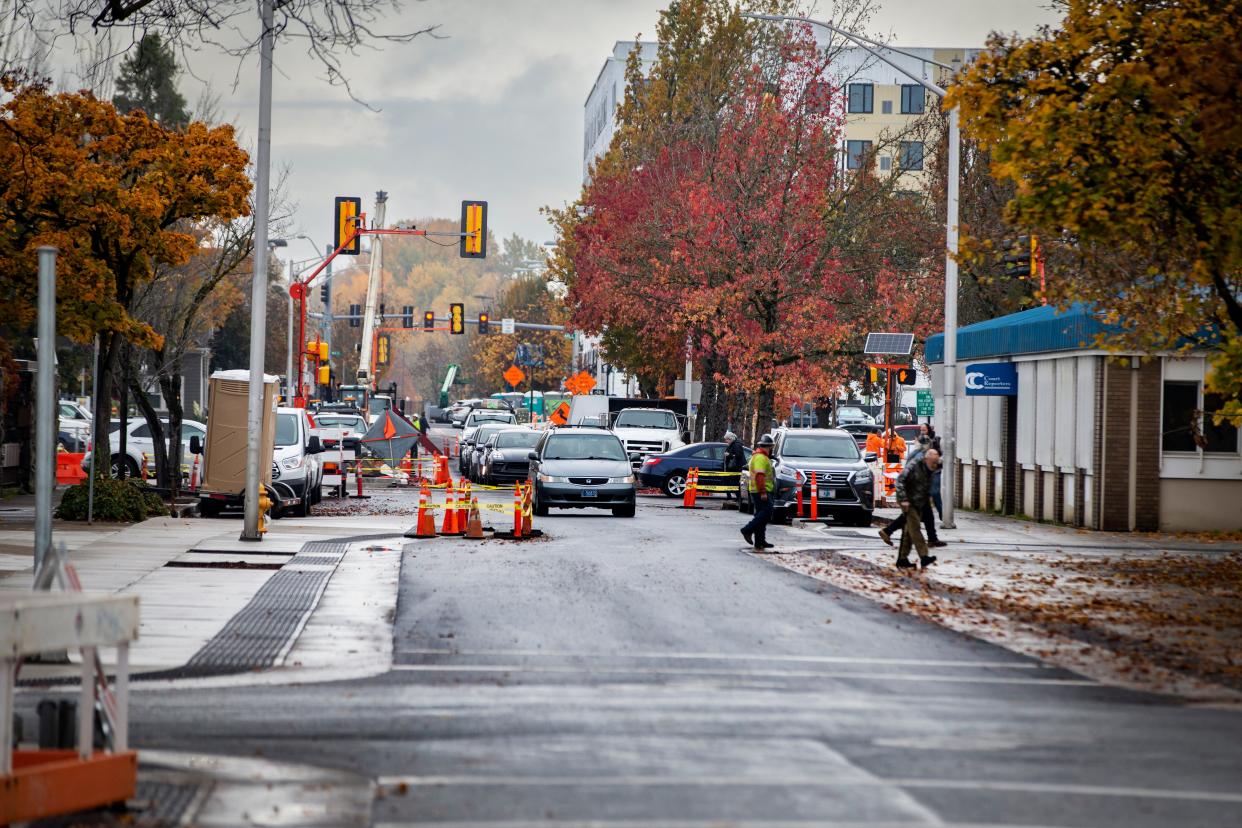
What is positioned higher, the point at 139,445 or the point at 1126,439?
the point at 1126,439

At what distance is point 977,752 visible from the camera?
9.48 metres

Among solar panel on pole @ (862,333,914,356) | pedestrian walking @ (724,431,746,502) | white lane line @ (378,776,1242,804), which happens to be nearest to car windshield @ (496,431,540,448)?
pedestrian walking @ (724,431,746,502)

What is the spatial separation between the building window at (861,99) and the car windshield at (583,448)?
7871 cm

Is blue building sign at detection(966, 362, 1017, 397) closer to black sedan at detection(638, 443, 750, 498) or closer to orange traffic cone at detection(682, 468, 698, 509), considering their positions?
orange traffic cone at detection(682, 468, 698, 509)

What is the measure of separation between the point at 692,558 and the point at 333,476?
1874cm

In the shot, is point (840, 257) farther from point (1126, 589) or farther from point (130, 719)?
point (130, 719)

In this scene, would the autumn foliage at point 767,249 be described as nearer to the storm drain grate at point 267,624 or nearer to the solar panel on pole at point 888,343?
the solar panel on pole at point 888,343

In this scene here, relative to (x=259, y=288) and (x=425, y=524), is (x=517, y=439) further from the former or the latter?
(x=259, y=288)

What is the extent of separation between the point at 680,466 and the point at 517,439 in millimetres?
5496

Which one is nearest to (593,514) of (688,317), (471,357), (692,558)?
(692,558)

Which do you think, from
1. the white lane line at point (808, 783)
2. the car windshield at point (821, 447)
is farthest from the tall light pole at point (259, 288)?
the white lane line at point (808, 783)

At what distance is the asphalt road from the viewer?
317 inches

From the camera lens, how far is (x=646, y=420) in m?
52.2

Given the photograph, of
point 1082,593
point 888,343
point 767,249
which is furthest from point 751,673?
point 767,249
